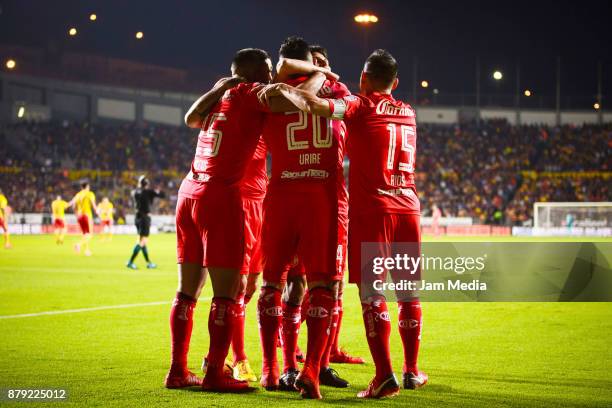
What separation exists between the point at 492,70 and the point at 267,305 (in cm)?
7473

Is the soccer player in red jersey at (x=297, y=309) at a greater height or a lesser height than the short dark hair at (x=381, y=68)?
lesser

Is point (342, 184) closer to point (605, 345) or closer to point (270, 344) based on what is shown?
point (270, 344)

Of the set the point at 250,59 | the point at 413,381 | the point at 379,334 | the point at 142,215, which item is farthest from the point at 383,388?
the point at 142,215

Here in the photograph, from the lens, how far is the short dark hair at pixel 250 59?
22.9 feet

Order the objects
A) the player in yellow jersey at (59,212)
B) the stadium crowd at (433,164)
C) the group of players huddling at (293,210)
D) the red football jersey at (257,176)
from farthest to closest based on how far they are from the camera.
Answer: the stadium crowd at (433,164) → the player in yellow jersey at (59,212) → the red football jersey at (257,176) → the group of players huddling at (293,210)

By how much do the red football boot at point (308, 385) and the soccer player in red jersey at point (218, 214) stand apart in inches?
21.0

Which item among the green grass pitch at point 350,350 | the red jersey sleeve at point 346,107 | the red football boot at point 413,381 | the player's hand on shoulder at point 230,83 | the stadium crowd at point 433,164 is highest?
the stadium crowd at point 433,164

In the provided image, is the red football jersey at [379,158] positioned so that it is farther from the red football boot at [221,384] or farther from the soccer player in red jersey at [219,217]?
the red football boot at [221,384]

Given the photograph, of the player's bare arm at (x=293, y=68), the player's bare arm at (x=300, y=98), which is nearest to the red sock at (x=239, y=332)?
the player's bare arm at (x=300, y=98)

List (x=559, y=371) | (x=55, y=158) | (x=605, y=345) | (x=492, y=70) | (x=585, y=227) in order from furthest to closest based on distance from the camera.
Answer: (x=492, y=70)
(x=55, y=158)
(x=585, y=227)
(x=605, y=345)
(x=559, y=371)

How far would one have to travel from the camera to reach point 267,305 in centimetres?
696

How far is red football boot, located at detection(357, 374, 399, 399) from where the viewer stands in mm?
6402

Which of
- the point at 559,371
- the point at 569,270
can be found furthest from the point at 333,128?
the point at 569,270

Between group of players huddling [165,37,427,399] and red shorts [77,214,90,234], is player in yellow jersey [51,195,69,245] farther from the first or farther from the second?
Answer: group of players huddling [165,37,427,399]
